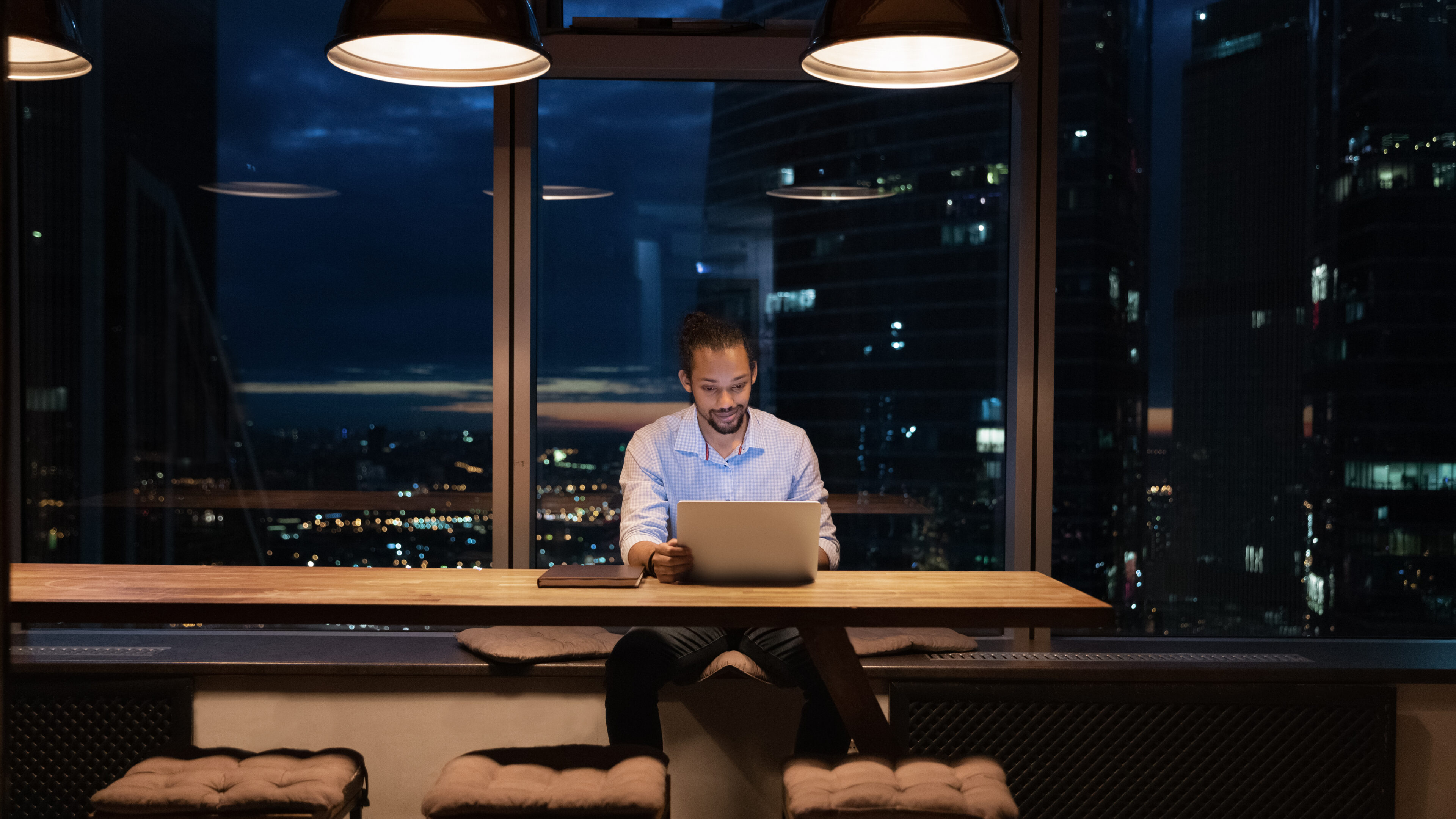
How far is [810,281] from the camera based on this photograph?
340 cm

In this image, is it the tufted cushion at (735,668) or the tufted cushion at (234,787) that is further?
the tufted cushion at (735,668)

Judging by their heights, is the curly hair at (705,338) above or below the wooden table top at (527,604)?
above

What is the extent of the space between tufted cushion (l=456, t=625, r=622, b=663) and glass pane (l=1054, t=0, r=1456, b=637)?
148cm

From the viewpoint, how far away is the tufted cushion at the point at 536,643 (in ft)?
9.34

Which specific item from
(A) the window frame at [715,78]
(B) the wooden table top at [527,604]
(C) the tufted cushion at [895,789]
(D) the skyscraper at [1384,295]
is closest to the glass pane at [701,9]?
(A) the window frame at [715,78]

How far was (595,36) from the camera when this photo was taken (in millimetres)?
3225

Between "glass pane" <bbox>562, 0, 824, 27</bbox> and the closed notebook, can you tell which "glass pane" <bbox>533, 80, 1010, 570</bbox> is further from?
the closed notebook

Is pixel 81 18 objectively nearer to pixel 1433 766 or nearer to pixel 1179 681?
pixel 1179 681

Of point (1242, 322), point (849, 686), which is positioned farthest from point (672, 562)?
point (1242, 322)

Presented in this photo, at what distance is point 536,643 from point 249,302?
149cm

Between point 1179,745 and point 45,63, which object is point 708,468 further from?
point 45,63

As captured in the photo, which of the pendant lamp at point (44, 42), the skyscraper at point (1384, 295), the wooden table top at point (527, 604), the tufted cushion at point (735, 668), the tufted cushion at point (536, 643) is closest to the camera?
the wooden table top at point (527, 604)

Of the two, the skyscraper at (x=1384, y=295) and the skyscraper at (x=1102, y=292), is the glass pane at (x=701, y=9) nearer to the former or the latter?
the skyscraper at (x=1102, y=292)

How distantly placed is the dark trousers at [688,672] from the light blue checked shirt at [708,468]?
29cm
